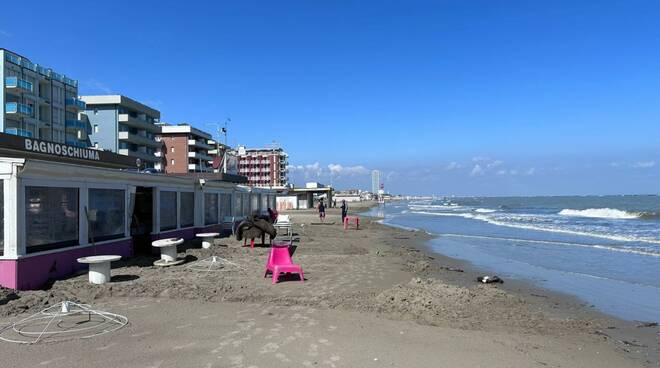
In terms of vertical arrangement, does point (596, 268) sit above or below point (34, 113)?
below

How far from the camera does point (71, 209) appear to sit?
10.8 metres

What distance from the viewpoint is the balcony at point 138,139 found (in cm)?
7919

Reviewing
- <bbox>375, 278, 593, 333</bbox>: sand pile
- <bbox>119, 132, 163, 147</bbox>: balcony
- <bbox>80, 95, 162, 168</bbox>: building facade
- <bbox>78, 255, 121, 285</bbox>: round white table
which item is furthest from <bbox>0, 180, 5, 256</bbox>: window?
<bbox>119, 132, 163, 147</bbox>: balcony

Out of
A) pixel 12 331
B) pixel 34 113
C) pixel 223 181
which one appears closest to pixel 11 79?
pixel 34 113

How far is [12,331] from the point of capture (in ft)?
22.1

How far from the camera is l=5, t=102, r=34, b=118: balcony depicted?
53.9m

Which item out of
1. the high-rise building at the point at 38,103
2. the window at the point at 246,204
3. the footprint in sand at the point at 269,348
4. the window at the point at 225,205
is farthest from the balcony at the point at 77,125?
the footprint in sand at the point at 269,348

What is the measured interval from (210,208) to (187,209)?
2360 mm

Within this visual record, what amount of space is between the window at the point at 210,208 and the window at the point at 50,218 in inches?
344

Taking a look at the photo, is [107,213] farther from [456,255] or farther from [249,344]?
[456,255]

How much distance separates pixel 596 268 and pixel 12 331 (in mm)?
15924

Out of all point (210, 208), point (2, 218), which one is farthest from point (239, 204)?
point (2, 218)

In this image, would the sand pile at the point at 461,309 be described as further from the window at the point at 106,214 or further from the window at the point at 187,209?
the window at the point at 187,209

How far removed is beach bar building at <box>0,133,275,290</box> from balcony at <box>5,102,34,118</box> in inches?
1841
